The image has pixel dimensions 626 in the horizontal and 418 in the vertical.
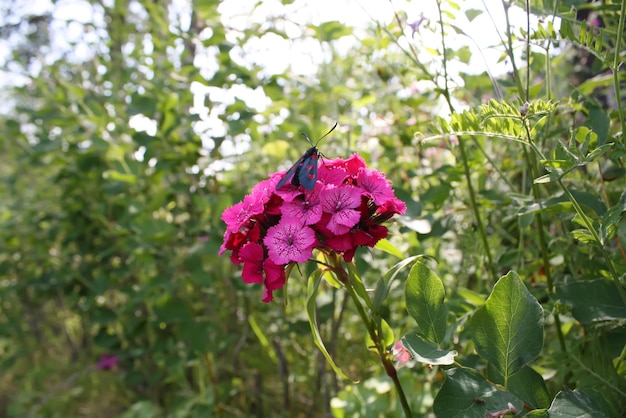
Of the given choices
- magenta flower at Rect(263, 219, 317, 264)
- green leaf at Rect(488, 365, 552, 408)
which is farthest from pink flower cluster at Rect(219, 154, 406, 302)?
green leaf at Rect(488, 365, 552, 408)

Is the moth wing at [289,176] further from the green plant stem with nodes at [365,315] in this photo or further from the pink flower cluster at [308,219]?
the green plant stem with nodes at [365,315]

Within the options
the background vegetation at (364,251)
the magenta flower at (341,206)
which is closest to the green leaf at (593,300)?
the background vegetation at (364,251)

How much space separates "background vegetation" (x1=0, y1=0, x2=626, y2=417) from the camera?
0.87m

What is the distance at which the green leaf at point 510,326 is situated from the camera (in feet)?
2.45

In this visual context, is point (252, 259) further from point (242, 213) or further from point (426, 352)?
point (426, 352)

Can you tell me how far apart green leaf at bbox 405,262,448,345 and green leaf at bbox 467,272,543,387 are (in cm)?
6

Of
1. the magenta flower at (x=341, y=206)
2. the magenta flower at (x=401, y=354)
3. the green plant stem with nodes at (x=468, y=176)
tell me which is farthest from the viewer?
the green plant stem with nodes at (x=468, y=176)

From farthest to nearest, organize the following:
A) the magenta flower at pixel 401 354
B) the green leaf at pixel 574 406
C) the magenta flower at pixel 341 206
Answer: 1. the magenta flower at pixel 401 354
2. the magenta flower at pixel 341 206
3. the green leaf at pixel 574 406

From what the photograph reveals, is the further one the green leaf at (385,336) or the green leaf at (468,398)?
the green leaf at (385,336)

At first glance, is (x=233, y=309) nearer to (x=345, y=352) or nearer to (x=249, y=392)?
(x=249, y=392)

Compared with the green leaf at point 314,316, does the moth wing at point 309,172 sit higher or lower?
higher

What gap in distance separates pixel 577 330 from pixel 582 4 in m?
0.69

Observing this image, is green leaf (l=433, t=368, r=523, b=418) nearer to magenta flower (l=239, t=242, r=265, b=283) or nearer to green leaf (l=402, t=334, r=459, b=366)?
green leaf (l=402, t=334, r=459, b=366)

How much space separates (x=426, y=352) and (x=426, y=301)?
0.28 ft
